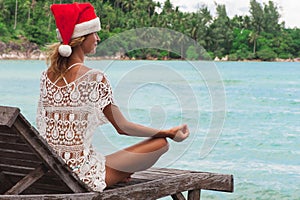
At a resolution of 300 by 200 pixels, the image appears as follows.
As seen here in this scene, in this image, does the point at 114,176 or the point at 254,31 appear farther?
the point at 254,31

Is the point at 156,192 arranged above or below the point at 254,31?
below

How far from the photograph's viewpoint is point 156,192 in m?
3.43

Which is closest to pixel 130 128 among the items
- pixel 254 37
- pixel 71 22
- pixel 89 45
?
pixel 89 45

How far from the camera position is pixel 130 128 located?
3.16m

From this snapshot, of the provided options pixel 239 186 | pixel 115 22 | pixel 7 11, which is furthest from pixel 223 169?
pixel 7 11

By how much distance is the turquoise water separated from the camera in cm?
365

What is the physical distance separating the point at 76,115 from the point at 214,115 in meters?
1.03

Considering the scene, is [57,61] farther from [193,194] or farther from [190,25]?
[190,25]

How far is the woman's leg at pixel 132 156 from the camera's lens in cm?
329

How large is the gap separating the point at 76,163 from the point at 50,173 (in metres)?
0.12

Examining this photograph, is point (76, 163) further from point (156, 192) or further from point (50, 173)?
point (156, 192)

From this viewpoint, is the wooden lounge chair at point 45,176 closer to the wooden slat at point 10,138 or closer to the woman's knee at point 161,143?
the wooden slat at point 10,138

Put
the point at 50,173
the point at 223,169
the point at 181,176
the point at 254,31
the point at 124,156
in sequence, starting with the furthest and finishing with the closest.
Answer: the point at 254,31, the point at 223,169, the point at 181,176, the point at 124,156, the point at 50,173

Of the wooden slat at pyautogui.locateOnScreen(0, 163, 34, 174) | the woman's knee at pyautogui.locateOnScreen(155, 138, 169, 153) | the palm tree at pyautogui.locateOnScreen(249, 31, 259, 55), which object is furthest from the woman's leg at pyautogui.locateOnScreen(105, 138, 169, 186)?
the palm tree at pyautogui.locateOnScreen(249, 31, 259, 55)
